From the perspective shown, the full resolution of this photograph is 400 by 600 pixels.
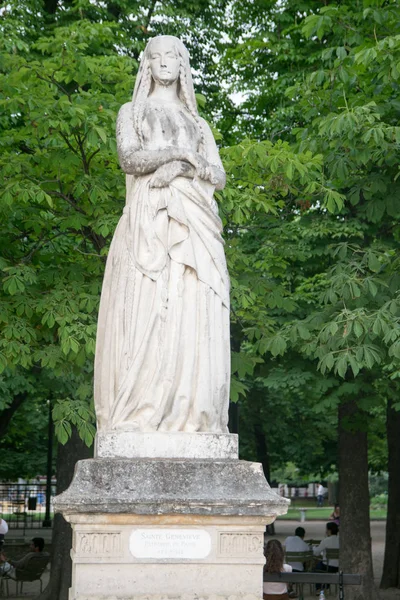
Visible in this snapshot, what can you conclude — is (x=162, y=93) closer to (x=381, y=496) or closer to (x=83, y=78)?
(x=83, y=78)

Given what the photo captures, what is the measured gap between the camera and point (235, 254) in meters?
12.9

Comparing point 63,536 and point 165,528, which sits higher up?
point 165,528

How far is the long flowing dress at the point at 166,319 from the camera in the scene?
→ 739 cm

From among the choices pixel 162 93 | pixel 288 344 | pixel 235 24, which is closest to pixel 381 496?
pixel 235 24

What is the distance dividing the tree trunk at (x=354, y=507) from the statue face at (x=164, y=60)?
32.1ft

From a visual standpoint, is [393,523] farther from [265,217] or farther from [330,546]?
[265,217]

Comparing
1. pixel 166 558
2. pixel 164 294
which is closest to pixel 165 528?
pixel 166 558

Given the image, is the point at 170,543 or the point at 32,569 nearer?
the point at 170,543

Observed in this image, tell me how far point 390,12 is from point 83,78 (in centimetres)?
356

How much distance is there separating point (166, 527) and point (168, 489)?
0.22 meters

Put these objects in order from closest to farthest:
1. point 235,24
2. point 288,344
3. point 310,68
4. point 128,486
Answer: point 128,486 → point 288,344 → point 310,68 → point 235,24

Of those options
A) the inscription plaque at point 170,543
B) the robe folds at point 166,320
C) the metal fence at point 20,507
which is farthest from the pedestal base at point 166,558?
the metal fence at point 20,507

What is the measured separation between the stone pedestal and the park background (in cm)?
458

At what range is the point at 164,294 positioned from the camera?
750 cm
